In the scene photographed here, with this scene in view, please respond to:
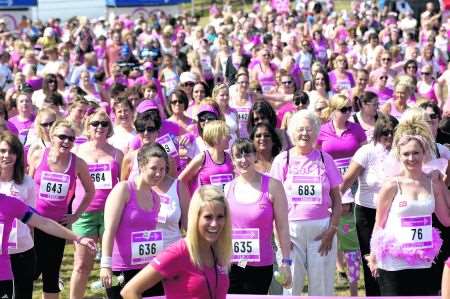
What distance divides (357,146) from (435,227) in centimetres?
169

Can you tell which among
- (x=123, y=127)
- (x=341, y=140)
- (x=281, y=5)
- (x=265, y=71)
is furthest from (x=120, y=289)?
(x=281, y=5)

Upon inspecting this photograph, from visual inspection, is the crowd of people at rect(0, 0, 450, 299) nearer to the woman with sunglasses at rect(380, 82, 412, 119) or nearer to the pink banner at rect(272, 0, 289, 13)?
the woman with sunglasses at rect(380, 82, 412, 119)

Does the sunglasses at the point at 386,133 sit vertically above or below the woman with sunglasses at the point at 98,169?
above

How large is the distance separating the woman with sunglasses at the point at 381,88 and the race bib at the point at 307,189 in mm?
4332

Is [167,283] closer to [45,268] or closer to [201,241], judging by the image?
[201,241]

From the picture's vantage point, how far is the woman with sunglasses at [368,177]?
7008 millimetres

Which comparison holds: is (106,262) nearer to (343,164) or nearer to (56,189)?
(56,189)

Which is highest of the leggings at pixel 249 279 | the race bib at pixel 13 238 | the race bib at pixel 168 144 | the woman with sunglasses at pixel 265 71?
the woman with sunglasses at pixel 265 71

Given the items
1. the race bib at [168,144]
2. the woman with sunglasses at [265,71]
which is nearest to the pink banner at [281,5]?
the woman with sunglasses at [265,71]

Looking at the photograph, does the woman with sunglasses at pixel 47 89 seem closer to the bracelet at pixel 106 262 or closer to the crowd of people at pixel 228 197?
the crowd of people at pixel 228 197

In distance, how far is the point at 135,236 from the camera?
579cm

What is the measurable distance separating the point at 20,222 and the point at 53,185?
3.21ft

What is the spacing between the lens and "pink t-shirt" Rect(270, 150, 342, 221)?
21.7 feet

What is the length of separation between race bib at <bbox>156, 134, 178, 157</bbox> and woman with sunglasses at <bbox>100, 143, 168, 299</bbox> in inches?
87.7
